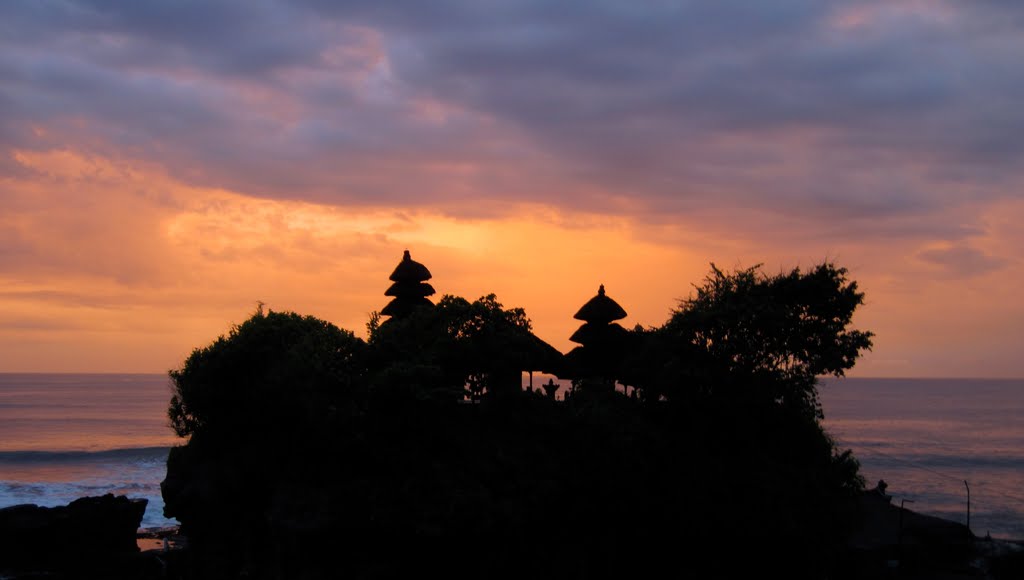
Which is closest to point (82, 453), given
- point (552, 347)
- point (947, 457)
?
point (552, 347)

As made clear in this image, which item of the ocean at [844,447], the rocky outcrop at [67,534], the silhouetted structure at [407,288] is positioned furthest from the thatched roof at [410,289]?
the ocean at [844,447]

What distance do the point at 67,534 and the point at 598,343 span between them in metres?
22.9

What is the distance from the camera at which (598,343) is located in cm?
3269

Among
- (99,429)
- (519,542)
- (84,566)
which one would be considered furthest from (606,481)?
(99,429)

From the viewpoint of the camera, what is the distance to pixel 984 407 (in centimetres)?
15412

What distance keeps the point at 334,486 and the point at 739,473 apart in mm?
13040

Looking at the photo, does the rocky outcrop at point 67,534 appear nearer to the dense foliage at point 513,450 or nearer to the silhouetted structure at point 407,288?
the dense foliage at point 513,450

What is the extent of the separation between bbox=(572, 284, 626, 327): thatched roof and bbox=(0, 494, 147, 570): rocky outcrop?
2082cm

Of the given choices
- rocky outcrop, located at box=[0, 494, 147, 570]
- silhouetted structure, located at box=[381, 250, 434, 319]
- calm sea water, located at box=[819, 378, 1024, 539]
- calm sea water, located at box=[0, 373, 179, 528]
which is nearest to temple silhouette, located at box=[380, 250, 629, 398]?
silhouetted structure, located at box=[381, 250, 434, 319]

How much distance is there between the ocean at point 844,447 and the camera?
5166 centimetres

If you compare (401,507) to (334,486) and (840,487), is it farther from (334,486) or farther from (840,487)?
(840,487)

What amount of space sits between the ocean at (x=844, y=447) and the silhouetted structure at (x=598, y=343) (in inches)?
960

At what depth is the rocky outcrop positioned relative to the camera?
107 ft

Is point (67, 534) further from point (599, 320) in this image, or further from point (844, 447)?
point (844, 447)
